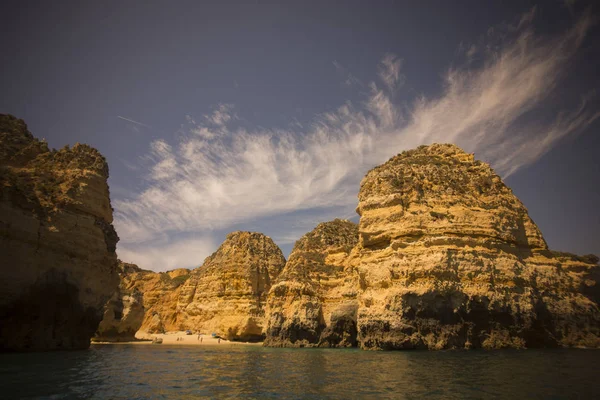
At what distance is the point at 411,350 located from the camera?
79.6 feet

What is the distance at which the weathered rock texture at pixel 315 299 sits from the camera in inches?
1400

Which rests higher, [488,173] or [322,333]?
[488,173]

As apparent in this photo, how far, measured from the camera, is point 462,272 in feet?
83.7

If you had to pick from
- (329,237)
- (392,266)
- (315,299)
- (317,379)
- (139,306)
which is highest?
(329,237)

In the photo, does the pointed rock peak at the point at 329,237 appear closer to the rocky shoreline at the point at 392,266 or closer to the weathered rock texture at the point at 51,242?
the rocky shoreline at the point at 392,266

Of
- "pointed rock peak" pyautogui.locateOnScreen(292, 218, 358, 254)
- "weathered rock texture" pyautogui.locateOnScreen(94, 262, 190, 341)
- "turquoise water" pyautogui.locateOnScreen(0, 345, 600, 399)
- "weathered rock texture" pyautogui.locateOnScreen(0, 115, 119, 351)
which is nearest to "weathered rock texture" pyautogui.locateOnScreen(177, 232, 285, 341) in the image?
"weathered rock texture" pyautogui.locateOnScreen(94, 262, 190, 341)

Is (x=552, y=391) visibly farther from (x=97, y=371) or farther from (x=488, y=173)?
(x=488, y=173)

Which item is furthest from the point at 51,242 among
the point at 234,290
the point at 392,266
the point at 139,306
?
the point at 234,290

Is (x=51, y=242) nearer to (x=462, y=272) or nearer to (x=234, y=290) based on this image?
(x=462, y=272)

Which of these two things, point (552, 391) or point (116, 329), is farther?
point (116, 329)

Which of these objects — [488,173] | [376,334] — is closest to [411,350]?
[376,334]

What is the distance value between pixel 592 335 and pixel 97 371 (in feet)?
107

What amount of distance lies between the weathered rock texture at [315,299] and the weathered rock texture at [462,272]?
6832 millimetres

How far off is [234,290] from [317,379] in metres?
40.9
